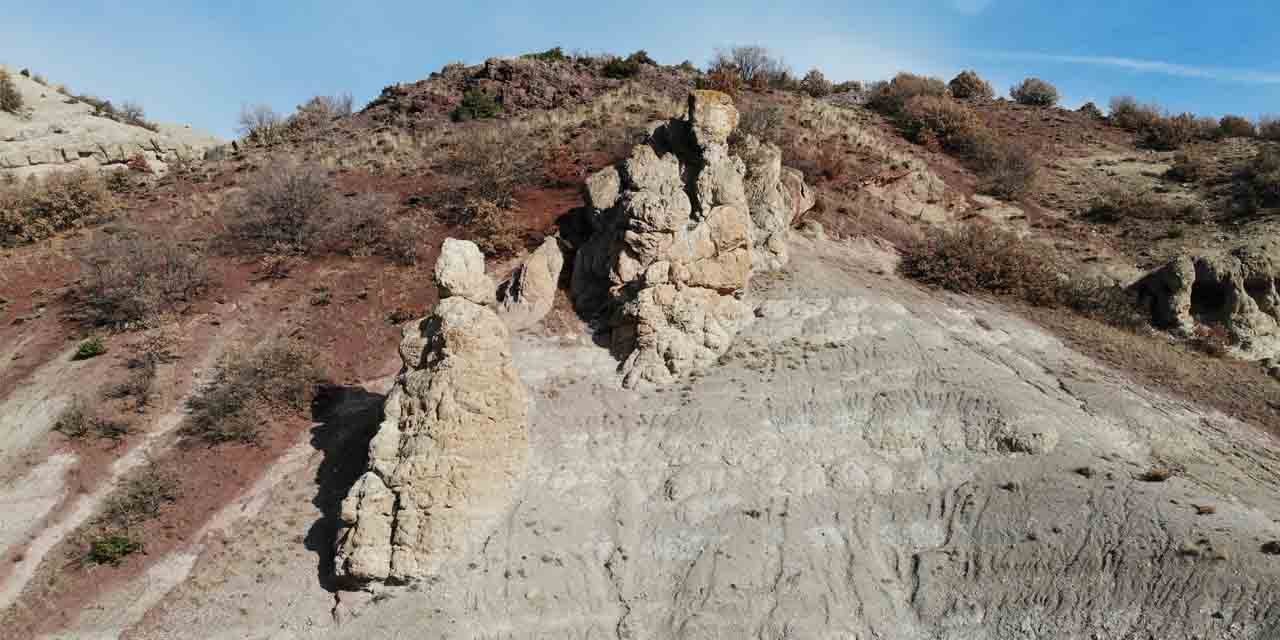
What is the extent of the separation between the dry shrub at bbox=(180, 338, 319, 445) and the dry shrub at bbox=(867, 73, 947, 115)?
101ft

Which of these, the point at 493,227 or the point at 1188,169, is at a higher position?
the point at 1188,169

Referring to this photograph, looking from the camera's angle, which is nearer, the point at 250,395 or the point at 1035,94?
the point at 250,395

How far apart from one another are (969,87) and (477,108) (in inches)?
1205

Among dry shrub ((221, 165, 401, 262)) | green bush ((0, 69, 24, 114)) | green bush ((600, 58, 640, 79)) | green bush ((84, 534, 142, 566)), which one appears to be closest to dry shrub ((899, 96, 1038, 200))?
green bush ((600, 58, 640, 79))

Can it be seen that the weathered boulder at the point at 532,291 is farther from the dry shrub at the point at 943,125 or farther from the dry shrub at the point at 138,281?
the dry shrub at the point at 943,125

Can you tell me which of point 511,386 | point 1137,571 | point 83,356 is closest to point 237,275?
point 83,356

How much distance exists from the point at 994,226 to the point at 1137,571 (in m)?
16.5

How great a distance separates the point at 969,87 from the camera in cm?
4512

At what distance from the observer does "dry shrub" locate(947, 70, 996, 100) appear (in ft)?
147

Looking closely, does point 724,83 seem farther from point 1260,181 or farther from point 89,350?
point 89,350

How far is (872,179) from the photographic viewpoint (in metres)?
24.9

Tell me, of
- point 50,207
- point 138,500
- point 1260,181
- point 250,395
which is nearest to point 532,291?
point 250,395

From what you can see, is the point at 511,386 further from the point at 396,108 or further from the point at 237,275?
the point at 396,108

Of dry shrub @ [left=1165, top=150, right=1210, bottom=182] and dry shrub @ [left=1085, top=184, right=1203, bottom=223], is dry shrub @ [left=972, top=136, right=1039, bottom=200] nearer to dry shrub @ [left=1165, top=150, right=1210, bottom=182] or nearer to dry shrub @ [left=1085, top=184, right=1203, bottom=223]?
dry shrub @ [left=1085, top=184, right=1203, bottom=223]
